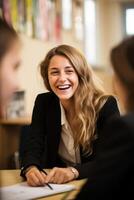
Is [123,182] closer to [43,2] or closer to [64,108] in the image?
[64,108]

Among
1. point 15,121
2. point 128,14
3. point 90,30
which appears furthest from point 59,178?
point 128,14

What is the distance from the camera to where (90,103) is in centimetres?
183

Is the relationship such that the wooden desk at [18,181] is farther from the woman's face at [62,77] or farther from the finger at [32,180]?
the woman's face at [62,77]

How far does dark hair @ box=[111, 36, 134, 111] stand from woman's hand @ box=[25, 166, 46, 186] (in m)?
0.69

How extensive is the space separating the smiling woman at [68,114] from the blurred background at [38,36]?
0.24 metres

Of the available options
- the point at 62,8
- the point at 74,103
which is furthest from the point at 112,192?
the point at 62,8

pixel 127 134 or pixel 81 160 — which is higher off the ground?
pixel 127 134

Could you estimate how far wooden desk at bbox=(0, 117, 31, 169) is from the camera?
3.16m

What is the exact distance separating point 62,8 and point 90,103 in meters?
2.59

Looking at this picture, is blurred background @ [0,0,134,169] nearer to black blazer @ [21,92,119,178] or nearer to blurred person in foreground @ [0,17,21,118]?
black blazer @ [21,92,119,178]

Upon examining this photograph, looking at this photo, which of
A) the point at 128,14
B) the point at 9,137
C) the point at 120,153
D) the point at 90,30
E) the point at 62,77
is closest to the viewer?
the point at 120,153

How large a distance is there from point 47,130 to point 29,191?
22.9 inches

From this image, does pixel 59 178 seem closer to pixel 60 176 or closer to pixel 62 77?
pixel 60 176

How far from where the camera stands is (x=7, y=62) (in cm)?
88
